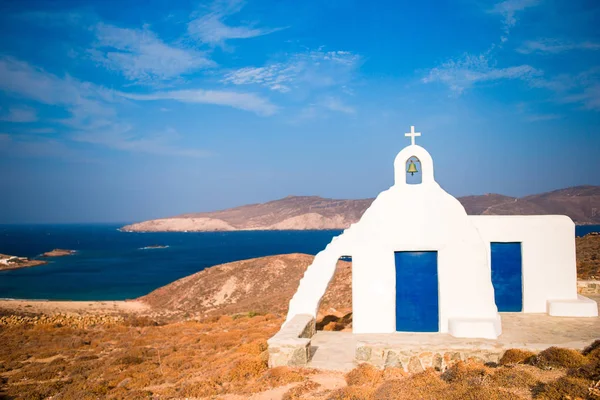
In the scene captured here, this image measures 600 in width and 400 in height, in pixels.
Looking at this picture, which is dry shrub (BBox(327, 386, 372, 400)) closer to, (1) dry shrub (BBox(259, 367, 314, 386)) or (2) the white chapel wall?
(1) dry shrub (BBox(259, 367, 314, 386))

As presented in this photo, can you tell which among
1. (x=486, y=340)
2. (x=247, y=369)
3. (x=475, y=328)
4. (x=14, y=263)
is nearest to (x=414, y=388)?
(x=486, y=340)

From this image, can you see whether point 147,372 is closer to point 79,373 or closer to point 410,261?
point 79,373

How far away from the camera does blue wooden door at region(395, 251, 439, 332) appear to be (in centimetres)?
1038

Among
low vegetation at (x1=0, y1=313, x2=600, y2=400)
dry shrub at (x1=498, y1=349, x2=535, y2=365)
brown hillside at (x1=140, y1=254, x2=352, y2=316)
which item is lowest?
brown hillside at (x1=140, y1=254, x2=352, y2=316)

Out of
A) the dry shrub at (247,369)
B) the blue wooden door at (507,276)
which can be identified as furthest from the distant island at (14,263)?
the blue wooden door at (507,276)

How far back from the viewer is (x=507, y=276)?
1234 cm

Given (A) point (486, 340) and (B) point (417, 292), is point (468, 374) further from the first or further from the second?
(B) point (417, 292)

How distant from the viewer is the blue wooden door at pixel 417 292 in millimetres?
10375

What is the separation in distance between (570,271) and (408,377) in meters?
7.01

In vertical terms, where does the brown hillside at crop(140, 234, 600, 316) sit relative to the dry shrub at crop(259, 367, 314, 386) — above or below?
below

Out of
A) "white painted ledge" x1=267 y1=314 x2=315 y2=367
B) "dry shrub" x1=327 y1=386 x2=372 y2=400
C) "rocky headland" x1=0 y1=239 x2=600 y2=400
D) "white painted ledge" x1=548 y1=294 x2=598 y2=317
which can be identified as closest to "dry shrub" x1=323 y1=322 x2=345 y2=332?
"rocky headland" x1=0 y1=239 x2=600 y2=400

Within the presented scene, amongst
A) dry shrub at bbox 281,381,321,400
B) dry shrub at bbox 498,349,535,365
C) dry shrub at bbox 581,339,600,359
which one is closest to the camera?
dry shrub at bbox 281,381,321,400

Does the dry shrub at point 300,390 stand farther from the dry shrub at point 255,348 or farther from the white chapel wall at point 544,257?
the white chapel wall at point 544,257

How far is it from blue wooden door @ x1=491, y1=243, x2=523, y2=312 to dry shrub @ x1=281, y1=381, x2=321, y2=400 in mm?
Answer: 6967
